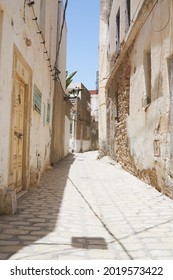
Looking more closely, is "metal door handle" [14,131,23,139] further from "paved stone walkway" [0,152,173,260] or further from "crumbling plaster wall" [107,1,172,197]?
"crumbling plaster wall" [107,1,172,197]

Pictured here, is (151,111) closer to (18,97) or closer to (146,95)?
(146,95)

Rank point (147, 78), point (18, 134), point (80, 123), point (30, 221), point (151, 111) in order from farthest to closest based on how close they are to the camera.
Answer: point (80, 123) < point (147, 78) < point (151, 111) < point (18, 134) < point (30, 221)

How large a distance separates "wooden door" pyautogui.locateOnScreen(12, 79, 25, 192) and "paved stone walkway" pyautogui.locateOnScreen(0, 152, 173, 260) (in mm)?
409

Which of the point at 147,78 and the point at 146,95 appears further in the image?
the point at 147,78

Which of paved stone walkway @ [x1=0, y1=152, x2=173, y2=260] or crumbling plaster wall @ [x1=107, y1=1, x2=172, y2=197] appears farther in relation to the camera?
crumbling plaster wall @ [x1=107, y1=1, x2=172, y2=197]

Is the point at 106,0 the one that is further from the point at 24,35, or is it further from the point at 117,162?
the point at 24,35


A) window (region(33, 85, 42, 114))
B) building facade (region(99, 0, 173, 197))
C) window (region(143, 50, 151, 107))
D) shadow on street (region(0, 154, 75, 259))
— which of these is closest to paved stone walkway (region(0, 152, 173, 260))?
shadow on street (region(0, 154, 75, 259))

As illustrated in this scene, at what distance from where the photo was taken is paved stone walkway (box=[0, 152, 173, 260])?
249 centimetres

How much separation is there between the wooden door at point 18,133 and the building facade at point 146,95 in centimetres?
268

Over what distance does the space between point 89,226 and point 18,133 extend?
95.6 inches

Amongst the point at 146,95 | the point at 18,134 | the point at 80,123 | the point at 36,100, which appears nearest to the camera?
the point at 18,134

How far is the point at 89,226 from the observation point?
3.34m

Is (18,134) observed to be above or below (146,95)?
below

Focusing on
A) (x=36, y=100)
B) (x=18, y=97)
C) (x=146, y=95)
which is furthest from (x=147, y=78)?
(x=18, y=97)
